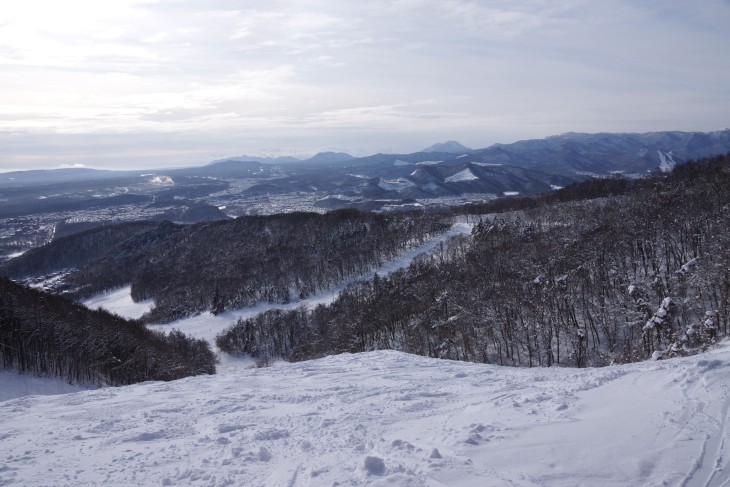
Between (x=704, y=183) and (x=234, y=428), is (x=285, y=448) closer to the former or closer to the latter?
(x=234, y=428)

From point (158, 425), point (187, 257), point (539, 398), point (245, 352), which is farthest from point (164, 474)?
point (187, 257)

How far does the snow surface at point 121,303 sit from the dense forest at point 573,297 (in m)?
68.0

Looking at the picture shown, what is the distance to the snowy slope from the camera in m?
8.89

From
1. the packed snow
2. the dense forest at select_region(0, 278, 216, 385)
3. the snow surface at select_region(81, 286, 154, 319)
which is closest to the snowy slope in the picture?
the packed snow

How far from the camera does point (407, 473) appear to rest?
8961mm

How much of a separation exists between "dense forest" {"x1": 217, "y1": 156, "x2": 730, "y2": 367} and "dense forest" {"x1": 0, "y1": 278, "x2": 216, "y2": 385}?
23470 mm

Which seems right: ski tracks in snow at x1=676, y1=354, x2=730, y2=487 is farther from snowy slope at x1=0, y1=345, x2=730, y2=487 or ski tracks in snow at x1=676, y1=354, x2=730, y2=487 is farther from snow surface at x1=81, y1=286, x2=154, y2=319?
snow surface at x1=81, y1=286, x2=154, y2=319

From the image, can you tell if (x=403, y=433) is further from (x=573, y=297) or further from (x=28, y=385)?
(x=573, y=297)

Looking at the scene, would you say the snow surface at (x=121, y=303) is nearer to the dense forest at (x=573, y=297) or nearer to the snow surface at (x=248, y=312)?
the snow surface at (x=248, y=312)

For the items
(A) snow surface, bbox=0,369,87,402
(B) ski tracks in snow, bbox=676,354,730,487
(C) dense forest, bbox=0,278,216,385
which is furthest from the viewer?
(C) dense forest, bbox=0,278,216,385

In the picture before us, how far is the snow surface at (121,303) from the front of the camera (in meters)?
127

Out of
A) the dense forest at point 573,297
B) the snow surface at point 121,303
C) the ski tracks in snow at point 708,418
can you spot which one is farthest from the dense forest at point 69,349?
the snow surface at point 121,303

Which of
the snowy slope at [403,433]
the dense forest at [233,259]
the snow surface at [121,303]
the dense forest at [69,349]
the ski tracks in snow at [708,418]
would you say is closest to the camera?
the ski tracks in snow at [708,418]

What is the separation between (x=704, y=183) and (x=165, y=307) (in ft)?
393
